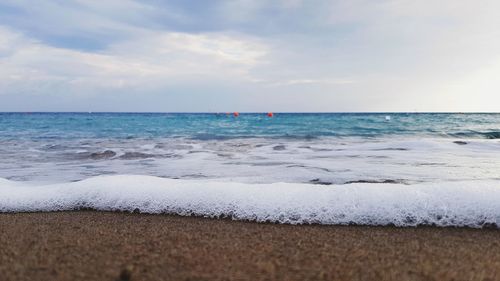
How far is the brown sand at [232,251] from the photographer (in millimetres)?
1709

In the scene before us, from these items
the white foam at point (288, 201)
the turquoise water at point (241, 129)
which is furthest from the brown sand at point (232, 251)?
the turquoise water at point (241, 129)

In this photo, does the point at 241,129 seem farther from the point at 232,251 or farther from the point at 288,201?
the point at 232,251

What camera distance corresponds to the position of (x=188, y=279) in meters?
1.62

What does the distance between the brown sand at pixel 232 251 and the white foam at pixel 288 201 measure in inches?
5.7

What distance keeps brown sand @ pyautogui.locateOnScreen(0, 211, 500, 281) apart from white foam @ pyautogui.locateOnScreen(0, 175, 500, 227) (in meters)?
0.15

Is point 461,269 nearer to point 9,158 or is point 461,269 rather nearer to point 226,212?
point 226,212

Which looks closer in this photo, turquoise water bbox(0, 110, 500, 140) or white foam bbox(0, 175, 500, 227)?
white foam bbox(0, 175, 500, 227)

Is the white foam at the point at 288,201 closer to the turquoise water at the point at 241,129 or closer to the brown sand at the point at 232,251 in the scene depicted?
the brown sand at the point at 232,251

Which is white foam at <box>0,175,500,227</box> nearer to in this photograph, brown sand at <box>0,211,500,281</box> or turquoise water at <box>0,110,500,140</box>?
brown sand at <box>0,211,500,281</box>

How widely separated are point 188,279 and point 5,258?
0.97 metres

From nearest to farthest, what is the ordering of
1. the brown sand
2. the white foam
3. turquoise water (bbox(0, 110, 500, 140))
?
the brown sand < the white foam < turquoise water (bbox(0, 110, 500, 140))

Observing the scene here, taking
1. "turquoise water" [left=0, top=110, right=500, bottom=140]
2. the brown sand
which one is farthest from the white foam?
"turquoise water" [left=0, top=110, right=500, bottom=140]

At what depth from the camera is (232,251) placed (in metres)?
2.00

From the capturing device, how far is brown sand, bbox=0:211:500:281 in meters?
1.71
